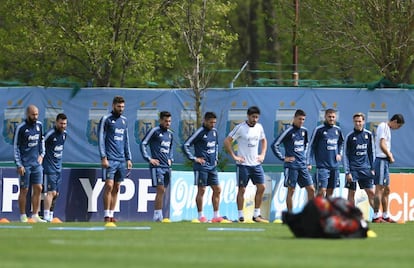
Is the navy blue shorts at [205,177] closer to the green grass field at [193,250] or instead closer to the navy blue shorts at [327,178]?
the navy blue shorts at [327,178]

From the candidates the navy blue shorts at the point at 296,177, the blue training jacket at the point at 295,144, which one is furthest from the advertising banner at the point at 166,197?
the blue training jacket at the point at 295,144

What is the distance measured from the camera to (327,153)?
26.9 metres

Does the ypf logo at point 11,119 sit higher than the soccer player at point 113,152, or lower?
higher

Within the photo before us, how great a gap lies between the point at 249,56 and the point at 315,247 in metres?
45.2

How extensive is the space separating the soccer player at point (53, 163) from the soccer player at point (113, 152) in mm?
855

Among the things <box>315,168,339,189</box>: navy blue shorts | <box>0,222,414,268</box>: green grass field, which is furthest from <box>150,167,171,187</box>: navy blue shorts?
<box>0,222,414,268</box>: green grass field

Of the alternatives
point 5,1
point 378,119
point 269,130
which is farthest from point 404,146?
point 5,1

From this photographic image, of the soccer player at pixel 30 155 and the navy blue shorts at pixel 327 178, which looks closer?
the soccer player at pixel 30 155

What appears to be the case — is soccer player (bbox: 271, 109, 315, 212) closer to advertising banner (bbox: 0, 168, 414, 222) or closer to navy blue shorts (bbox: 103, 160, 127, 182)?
advertising banner (bbox: 0, 168, 414, 222)

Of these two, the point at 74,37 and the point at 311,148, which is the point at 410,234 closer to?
the point at 311,148

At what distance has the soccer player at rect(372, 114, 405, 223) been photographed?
26656 mm

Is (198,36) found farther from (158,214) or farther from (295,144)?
(158,214)

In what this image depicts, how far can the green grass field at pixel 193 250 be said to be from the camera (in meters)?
12.4

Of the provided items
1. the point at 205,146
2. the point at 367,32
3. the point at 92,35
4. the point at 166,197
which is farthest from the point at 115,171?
the point at 367,32
